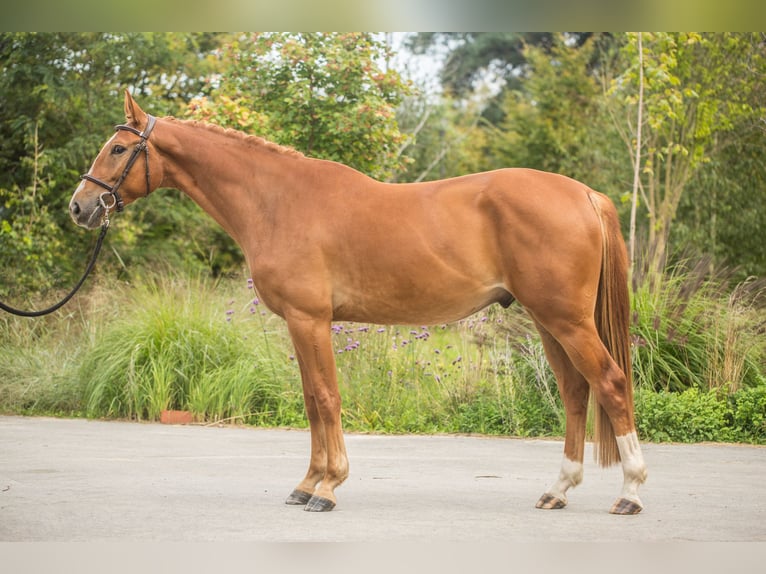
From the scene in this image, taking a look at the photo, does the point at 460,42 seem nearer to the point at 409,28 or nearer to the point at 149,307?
the point at 149,307

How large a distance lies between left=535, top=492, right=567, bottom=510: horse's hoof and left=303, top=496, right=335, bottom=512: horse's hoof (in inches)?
45.7

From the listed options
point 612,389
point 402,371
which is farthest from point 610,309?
point 402,371

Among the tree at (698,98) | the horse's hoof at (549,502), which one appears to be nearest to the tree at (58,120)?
the tree at (698,98)

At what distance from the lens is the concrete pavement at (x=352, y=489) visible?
4.63m

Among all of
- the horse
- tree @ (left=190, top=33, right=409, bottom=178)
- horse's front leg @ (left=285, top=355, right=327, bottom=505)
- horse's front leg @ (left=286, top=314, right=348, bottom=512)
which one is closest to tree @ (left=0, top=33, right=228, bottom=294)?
tree @ (left=190, top=33, right=409, bottom=178)

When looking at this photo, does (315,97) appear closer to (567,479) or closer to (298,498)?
(298,498)

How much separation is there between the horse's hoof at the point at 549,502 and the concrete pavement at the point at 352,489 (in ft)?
0.19

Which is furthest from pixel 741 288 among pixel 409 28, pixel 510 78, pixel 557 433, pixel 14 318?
pixel 510 78

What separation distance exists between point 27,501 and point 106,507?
0.53 metres

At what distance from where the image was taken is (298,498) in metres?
5.37

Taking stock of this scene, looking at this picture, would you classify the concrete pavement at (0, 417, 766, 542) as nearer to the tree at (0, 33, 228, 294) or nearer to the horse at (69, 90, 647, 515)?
the horse at (69, 90, 647, 515)

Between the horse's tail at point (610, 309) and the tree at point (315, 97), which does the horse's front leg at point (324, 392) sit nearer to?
the horse's tail at point (610, 309)

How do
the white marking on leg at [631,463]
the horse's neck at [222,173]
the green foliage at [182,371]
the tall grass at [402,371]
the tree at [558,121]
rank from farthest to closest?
1. the tree at [558,121]
2. the green foliage at [182,371]
3. the tall grass at [402,371]
4. the horse's neck at [222,173]
5. the white marking on leg at [631,463]

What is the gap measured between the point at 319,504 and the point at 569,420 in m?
1.49
